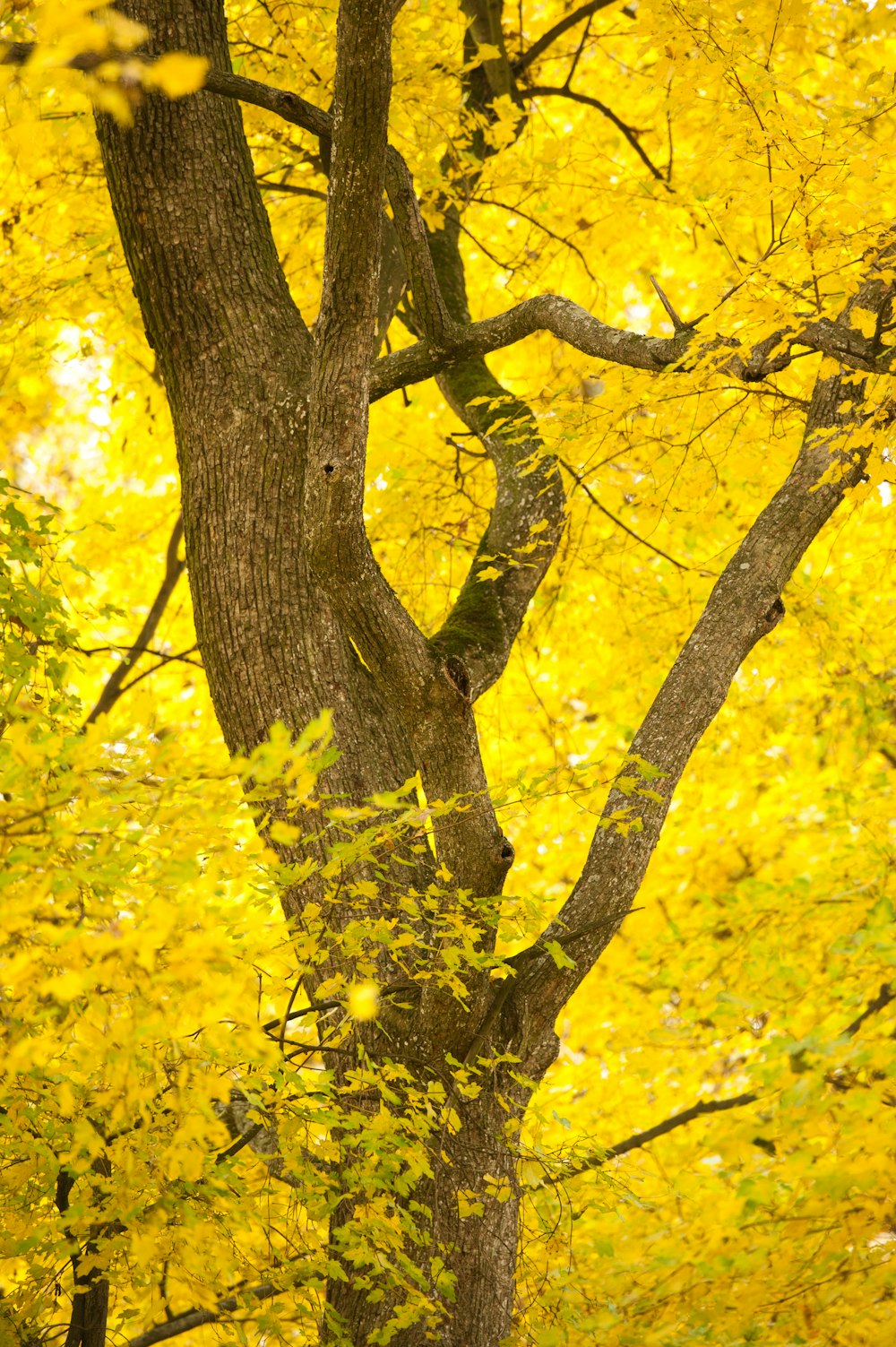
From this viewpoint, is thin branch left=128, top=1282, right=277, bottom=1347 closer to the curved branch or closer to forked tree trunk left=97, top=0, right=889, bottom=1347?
forked tree trunk left=97, top=0, right=889, bottom=1347

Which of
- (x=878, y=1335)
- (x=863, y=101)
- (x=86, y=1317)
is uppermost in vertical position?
(x=863, y=101)

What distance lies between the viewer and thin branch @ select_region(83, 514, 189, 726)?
5.88 m

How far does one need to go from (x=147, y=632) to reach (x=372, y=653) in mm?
3729

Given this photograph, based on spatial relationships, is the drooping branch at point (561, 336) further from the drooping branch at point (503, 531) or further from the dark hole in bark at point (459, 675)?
the dark hole in bark at point (459, 675)

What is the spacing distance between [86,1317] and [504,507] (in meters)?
2.71

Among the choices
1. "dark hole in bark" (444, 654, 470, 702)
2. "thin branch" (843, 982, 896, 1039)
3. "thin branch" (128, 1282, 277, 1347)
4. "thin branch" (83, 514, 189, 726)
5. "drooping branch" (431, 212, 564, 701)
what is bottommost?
"thin branch" (128, 1282, 277, 1347)

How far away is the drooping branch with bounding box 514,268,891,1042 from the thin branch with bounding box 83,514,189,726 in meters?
3.15

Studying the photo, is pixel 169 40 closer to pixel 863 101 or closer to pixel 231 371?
pixel 231 371

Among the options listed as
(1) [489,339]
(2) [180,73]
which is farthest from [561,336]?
(2) [180,73]

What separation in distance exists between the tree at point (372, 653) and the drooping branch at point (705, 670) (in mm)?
11

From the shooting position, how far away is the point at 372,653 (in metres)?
2.86

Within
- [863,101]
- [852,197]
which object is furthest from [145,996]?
[863,101]

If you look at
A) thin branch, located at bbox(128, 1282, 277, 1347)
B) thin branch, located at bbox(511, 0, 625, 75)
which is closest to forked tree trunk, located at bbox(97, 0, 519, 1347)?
thin branch, located at bbox(128, 1282, 277, 1347)

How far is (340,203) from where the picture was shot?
2.71 meters
